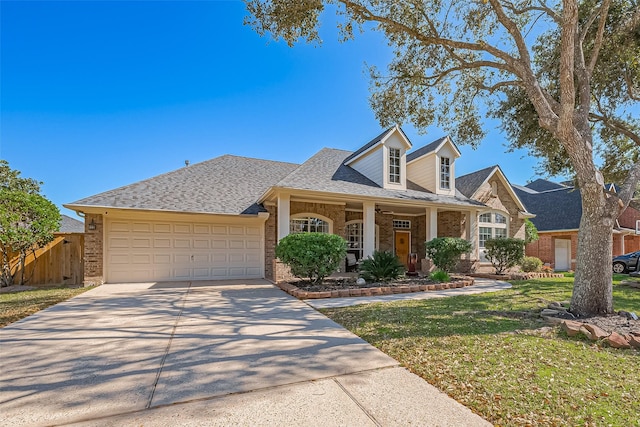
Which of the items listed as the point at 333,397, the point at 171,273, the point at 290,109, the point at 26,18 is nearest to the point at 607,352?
the point at 333,397

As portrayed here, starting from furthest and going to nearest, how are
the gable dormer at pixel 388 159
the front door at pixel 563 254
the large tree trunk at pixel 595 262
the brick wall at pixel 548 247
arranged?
1. the front door at pixel 563 254
2. the brick wall at pixel 548 247
3. the gable dormer at pixel 388 159
4. the large tree trunk at pixel 595 262

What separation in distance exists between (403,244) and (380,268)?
23.4 feet

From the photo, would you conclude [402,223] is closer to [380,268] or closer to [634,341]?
[380,268]

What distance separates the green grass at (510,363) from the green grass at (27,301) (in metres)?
6.13

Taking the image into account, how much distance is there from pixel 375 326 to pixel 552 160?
39.0 ft

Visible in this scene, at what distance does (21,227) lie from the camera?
368 inches

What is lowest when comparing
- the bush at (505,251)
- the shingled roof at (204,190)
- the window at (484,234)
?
the bush at (505,251)

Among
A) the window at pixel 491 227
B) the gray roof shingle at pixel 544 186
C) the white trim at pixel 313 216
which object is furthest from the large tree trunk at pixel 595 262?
the gray roof shingle at pixel 544 186

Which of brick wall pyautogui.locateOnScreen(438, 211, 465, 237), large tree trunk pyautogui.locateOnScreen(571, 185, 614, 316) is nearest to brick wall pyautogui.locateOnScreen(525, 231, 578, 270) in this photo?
brick wall pyautogui.locateOnScreen(438, 211, 465, 237)

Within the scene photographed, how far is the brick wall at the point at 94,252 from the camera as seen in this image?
387 inches

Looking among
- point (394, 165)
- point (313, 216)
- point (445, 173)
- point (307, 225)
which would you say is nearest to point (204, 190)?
point (307, 225)

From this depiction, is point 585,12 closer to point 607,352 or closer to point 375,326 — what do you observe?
point 607,352

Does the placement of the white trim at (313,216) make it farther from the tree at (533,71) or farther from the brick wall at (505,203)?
the brick wall at (505,203)

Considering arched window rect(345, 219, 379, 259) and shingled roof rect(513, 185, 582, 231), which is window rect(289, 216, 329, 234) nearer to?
arched window rect(345, 219, 379, 259)
